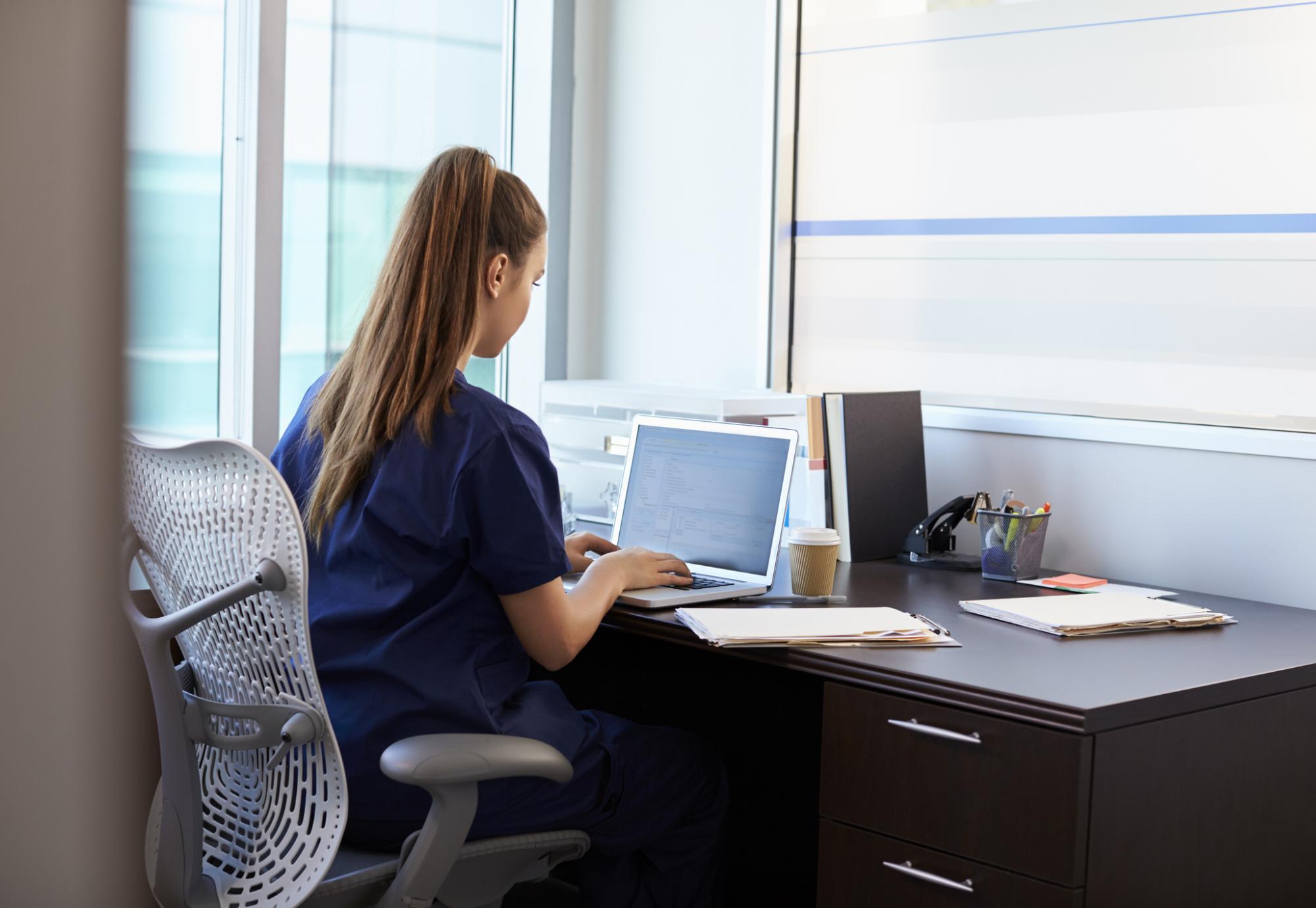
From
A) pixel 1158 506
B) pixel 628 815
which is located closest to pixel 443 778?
pixel 628 815

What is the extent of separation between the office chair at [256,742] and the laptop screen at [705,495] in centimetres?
56

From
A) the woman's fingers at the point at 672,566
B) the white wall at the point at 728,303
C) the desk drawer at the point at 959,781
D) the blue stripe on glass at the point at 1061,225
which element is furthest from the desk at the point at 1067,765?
the blue stripe on glass at the point at 1061,225

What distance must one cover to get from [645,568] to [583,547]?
15 centimetres

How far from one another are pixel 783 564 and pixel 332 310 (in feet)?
3.19

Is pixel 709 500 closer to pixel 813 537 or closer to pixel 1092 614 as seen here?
pixel 813 537

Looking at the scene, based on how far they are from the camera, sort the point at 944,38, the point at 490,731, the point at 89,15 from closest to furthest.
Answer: the point at 89,15, the point at 490,731, the point at 944,38

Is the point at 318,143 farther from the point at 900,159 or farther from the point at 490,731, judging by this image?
the point at 490,731

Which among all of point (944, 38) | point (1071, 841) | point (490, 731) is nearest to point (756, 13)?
point (944, 38)

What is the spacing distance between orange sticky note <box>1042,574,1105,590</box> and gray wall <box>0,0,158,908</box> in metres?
1.74

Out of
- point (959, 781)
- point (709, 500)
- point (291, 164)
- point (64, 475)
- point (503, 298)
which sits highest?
point (291, 164)

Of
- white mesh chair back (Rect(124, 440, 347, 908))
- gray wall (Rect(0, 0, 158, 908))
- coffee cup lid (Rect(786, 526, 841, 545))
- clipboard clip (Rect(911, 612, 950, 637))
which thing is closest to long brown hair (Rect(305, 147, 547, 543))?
white mesh chair back (Rect(124, 440, 347, 908))

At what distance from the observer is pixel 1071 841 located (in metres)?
1.19

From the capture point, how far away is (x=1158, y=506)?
6.31ft

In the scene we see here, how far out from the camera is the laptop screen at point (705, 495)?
1774 mm
